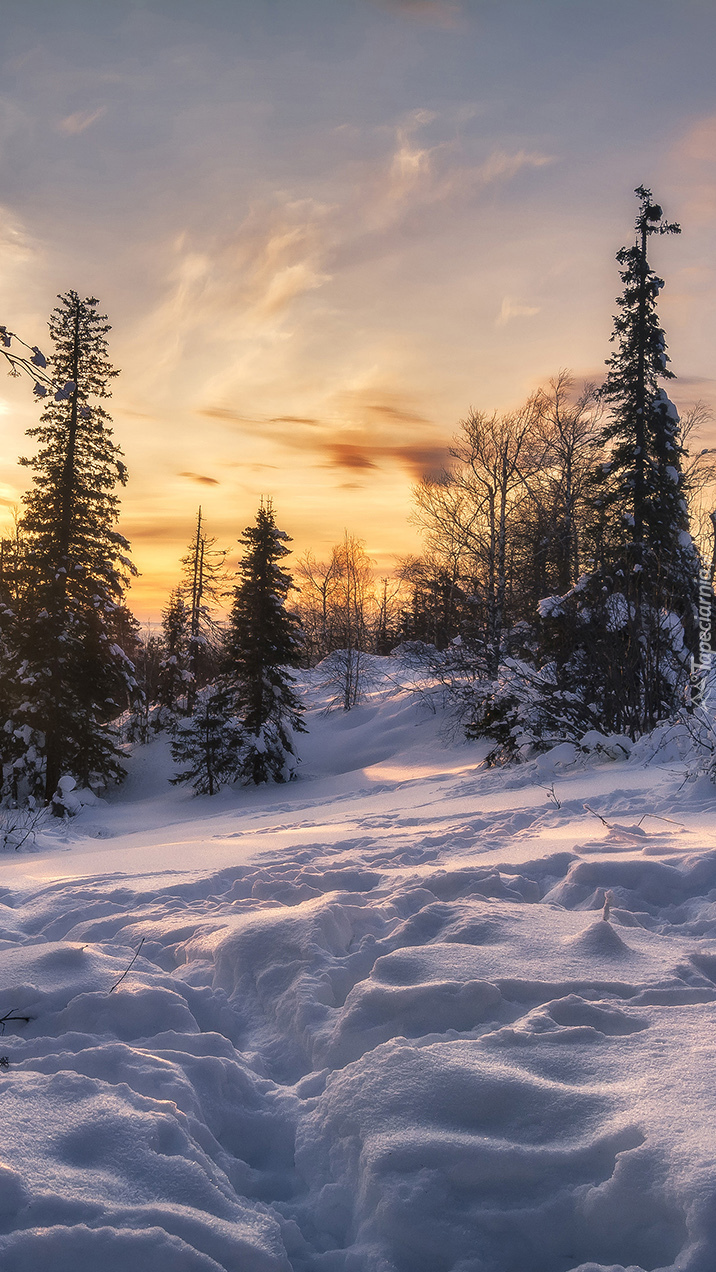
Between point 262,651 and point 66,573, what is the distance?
572 cm

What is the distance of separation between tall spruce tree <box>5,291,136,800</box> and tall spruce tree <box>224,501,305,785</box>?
3720 millimetres

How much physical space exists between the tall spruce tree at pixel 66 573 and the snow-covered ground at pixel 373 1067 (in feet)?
51.7

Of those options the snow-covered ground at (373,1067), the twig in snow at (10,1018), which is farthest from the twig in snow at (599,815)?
the twig in snow at (10,1018)

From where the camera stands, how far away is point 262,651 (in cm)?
2100

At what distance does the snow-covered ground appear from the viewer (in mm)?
1870

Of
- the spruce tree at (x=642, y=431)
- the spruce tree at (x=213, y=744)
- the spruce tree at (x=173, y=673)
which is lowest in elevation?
the spruce tree at (x=213, y=744)

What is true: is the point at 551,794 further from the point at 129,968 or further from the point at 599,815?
the point at 129,968

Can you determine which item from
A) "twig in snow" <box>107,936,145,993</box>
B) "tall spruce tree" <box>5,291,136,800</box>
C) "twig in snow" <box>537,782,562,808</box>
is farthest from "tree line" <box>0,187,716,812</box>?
"twig in snow" <box>107,936,145,993</box>

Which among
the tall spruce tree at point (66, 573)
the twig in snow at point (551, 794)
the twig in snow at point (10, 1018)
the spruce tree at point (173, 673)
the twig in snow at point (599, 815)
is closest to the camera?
the twig in snow at point (10, 1018)

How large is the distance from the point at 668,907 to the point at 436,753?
17.2 metres

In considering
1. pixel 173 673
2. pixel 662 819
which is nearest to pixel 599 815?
pixel 662 819

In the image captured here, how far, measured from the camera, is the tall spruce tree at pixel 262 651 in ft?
68.6

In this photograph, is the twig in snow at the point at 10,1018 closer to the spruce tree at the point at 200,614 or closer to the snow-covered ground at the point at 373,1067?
the snow-covered ground at the point at 373,1067

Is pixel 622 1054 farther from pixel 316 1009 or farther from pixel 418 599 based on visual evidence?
pixel 418 599
